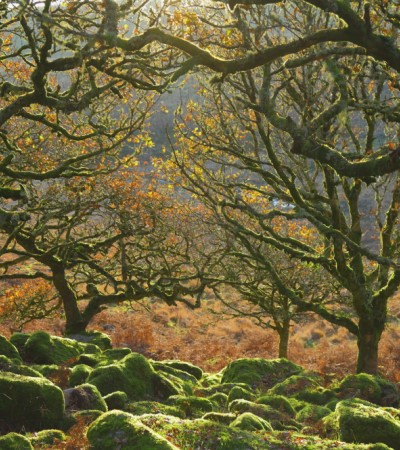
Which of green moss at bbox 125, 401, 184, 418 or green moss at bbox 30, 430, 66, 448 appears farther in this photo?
green moss at bbox 125, 401, 184, 418

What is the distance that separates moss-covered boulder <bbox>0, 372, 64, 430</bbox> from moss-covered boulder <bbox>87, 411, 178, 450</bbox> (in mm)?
1723

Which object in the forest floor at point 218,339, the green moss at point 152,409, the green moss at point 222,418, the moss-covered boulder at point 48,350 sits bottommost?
the green moss at point 152,409

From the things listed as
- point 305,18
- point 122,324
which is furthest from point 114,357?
point 122,324

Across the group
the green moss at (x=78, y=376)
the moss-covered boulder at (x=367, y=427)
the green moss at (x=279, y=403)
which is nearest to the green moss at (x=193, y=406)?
the green moss at (x=279, y=403)

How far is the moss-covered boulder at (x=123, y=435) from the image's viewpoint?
5750 millimetres

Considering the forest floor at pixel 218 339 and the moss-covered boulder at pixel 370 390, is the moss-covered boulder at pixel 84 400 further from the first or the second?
the forest floor at pixel 218 339

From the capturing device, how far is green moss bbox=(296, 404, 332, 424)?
1014 cm

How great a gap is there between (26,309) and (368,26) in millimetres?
14100

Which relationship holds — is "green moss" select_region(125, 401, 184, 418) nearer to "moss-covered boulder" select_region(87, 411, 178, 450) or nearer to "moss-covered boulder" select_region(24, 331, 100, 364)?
"moss-covered boulder" select_region(87, 411, 178, 450)

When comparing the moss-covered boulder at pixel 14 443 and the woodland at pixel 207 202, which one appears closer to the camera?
the moss-covered boulder at pixel 14 443

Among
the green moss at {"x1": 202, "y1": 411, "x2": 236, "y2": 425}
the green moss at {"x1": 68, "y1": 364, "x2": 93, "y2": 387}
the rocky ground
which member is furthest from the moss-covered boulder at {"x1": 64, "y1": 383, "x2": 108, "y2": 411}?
the green moss at {"x1": 202, "y1": 411, "x2": 236, "y2": 425}

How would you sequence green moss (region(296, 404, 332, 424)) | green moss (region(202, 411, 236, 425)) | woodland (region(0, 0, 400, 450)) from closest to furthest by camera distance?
woodland (region(0, 0, 400, 450)), green moss (region(202, 411, 236, 425)), green moss (region(296, 404, 332, 424))

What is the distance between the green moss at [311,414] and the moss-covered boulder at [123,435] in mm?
4878

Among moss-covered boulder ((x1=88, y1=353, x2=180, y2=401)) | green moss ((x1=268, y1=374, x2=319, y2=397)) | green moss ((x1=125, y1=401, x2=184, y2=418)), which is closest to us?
green moss ((x1=125, y1=401, x2=184, y2=418))
